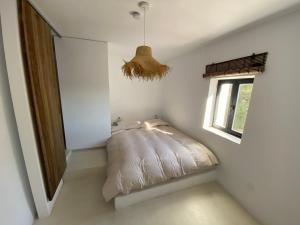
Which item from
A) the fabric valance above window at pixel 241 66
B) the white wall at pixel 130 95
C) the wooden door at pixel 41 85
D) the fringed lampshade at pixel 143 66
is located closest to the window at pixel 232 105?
the fabric valance above window at pixel 241 66

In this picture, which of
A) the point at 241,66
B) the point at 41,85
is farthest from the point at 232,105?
the point at 41,85

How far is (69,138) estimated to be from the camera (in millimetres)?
2771

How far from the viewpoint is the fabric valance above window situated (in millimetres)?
1632

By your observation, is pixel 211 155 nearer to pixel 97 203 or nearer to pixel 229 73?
pixel 229 73

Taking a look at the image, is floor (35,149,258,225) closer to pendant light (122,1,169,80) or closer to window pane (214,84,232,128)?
window pane (214,84,232,128)

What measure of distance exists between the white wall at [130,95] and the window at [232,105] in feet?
6.66

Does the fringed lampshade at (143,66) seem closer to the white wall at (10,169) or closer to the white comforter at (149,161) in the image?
the white wall at (10,169)

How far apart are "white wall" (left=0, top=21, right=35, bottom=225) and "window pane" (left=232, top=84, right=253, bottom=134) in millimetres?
2664

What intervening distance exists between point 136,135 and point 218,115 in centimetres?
159

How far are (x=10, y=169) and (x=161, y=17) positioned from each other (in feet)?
6.82

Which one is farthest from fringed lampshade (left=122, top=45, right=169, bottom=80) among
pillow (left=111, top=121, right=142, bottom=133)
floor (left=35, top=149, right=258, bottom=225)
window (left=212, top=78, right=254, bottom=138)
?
pillow (left=111, top=121, right=142, bottom=133)

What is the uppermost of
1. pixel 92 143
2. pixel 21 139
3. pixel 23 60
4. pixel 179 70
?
pixel 179 70

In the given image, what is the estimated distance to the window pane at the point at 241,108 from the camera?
2027 millimetres

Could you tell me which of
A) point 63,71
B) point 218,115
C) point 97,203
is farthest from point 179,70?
point 97,203
